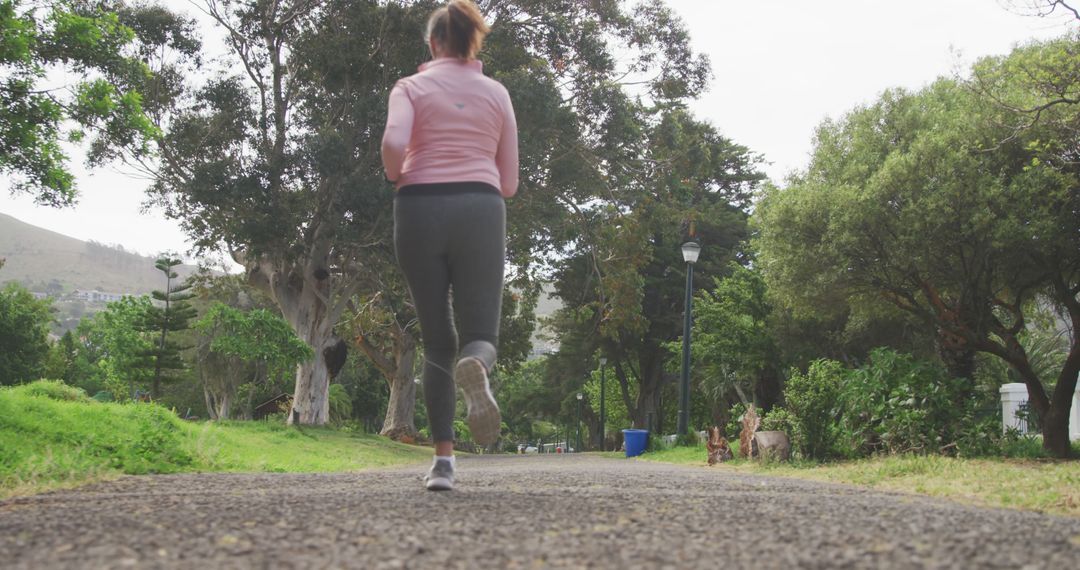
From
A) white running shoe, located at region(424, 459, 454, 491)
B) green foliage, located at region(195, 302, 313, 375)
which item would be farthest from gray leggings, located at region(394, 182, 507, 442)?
green foliage, located at region(195, 302, 313, 375)

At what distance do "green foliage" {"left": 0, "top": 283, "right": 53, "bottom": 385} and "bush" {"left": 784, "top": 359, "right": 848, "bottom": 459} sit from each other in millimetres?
38651

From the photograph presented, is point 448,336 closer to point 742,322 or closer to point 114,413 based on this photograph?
point 114,413

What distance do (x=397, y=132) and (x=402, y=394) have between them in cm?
2746

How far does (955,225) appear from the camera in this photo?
11.8 m

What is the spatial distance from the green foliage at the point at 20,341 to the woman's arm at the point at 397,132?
41761 mm

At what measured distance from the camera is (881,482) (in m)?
6.75

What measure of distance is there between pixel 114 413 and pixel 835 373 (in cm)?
874

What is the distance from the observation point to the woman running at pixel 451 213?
3.57 meters

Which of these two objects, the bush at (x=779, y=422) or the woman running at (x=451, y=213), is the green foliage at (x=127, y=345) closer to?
the bush at (x=779, y=422)

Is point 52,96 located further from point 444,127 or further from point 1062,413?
point 1062,413

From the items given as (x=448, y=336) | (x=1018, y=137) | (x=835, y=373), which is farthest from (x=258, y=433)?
(x=1018, y=137)

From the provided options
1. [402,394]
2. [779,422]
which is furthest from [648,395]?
[779,422]

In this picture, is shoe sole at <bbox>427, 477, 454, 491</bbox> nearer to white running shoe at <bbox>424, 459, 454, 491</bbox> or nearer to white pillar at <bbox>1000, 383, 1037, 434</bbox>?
white running shoe at <bbox>424, 459, 454, 491</bbox>

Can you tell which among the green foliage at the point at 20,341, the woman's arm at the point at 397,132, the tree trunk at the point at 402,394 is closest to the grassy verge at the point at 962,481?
the woman's arm at the point at 397,132
